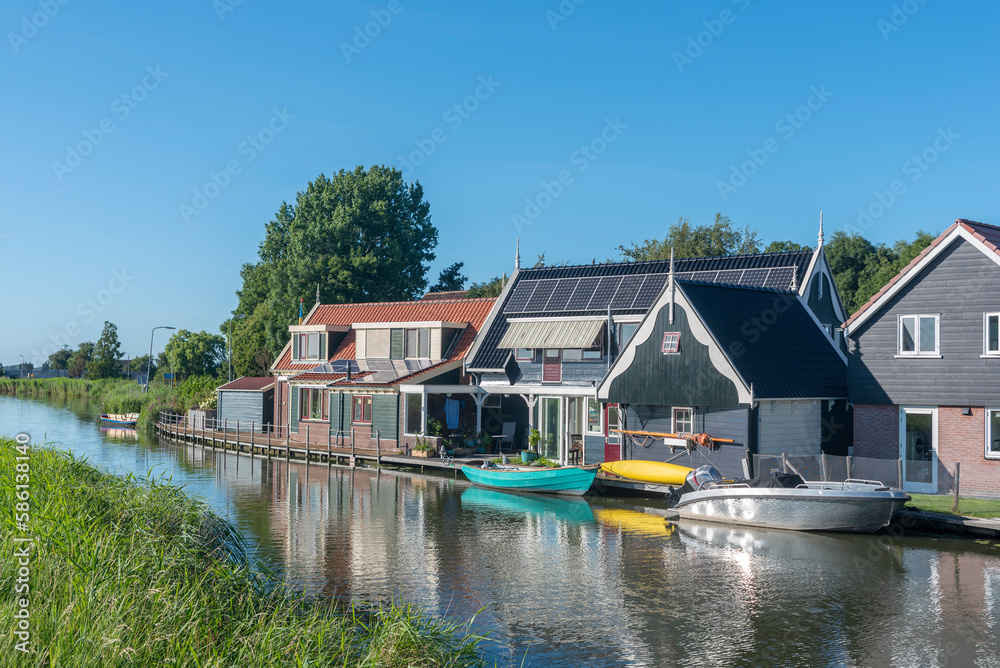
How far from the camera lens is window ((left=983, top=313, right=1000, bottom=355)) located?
2542 cm

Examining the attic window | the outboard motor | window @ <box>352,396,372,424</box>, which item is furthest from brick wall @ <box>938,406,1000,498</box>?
window @ <box>352,396,372,424</box>

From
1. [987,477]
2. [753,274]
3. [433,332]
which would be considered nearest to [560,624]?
[987,477]

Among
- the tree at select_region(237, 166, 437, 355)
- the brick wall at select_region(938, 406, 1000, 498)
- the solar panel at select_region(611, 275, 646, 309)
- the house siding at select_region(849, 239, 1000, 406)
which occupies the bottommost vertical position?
the brick wall at select_region(938, 406, 1000, 498)

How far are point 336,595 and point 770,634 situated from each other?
815cm

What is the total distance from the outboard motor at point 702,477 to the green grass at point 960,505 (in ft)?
16.9

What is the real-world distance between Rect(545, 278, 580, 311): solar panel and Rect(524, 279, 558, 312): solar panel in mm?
248

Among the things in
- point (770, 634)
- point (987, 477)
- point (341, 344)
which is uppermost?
point (341, 344)

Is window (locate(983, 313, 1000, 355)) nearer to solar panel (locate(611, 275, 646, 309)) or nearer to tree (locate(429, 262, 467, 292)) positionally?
solar panel (locate(611, 275, 646, 309))

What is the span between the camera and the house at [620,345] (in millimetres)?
29750

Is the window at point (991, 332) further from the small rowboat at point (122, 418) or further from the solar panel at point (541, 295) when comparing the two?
the small rowboat at point (122, 418)

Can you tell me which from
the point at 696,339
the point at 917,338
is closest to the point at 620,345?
the point at 696,339

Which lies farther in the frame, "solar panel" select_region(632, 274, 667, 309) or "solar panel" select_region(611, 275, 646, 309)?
"solar panel" select_region(611, 275, 646, 309)

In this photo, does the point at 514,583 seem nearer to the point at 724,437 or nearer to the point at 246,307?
the point at 724,437

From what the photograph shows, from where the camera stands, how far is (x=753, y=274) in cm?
3556
